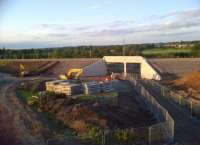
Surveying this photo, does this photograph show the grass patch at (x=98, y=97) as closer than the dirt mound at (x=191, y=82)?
Yes

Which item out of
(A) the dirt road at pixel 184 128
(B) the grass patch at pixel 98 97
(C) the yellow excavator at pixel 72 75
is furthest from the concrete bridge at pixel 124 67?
(A) the dirt road at pixel 184 128

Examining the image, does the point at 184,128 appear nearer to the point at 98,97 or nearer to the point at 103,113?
the point at 103,113

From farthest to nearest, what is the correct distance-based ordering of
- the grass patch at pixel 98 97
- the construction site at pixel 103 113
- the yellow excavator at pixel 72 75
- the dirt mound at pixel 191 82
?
the yellow excavator at pixel 72 75, the dirt mound at pixel 191 82, the grass patch at pixel 98 97, the construction site at pixel 103 113

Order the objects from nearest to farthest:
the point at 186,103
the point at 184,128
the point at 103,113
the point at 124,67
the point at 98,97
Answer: the point at 184,128 < the point at 103,113 < the point at 186,103 < the point at 98,97 < the point at 124,67

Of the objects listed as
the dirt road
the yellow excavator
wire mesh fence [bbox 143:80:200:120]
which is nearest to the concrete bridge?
the yellow excavator

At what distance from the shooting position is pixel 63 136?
20.1 metres

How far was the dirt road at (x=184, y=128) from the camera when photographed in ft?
68.4

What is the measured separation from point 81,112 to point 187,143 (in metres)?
7.50

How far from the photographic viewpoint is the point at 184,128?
2348 cm

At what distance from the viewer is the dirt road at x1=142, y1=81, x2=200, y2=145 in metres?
20.8

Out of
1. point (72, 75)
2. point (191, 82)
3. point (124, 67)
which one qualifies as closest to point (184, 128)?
point (191, 82)

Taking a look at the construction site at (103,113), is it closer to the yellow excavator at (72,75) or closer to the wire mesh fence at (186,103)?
the wire mesh fence at (186,103)

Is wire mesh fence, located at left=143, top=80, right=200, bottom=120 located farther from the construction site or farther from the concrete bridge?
the concrete bridge

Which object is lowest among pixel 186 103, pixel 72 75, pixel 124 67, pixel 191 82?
pixel 186 103
